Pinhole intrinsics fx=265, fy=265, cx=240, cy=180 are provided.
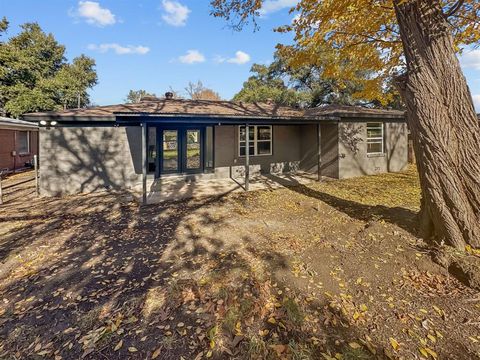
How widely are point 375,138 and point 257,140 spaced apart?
17.6ft

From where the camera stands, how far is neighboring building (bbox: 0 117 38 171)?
44.2 feet

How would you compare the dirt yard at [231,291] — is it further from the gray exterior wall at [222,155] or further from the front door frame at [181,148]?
the front door frame at [181,148]

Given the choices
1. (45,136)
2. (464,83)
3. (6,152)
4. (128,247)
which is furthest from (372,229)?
(6,152)

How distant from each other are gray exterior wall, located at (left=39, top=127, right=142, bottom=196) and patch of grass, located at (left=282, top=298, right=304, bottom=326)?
8.34 meters

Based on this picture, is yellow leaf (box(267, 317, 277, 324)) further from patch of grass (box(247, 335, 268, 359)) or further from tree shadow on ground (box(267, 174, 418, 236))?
tree shadow on ground (box(267, 174, 418, 236))

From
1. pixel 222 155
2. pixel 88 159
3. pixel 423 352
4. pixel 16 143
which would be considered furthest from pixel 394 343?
pixel 16 143

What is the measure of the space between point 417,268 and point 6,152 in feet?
59.3

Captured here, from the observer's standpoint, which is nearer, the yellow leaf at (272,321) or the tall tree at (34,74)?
the yellow leaf at (272,321)

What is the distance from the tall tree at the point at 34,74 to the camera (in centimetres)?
2039

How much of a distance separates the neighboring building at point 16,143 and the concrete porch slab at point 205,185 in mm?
8812

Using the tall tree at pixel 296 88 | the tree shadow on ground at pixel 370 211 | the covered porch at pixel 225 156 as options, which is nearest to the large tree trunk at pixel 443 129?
the tree shadow on ground at pixel 370 211

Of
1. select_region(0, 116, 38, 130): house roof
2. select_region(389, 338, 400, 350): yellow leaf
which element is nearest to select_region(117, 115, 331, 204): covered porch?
select_region(389, 338, 400, 350): yellow leaf

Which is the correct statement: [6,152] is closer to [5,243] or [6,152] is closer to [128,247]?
[5,243]

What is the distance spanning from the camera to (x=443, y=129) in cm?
384
